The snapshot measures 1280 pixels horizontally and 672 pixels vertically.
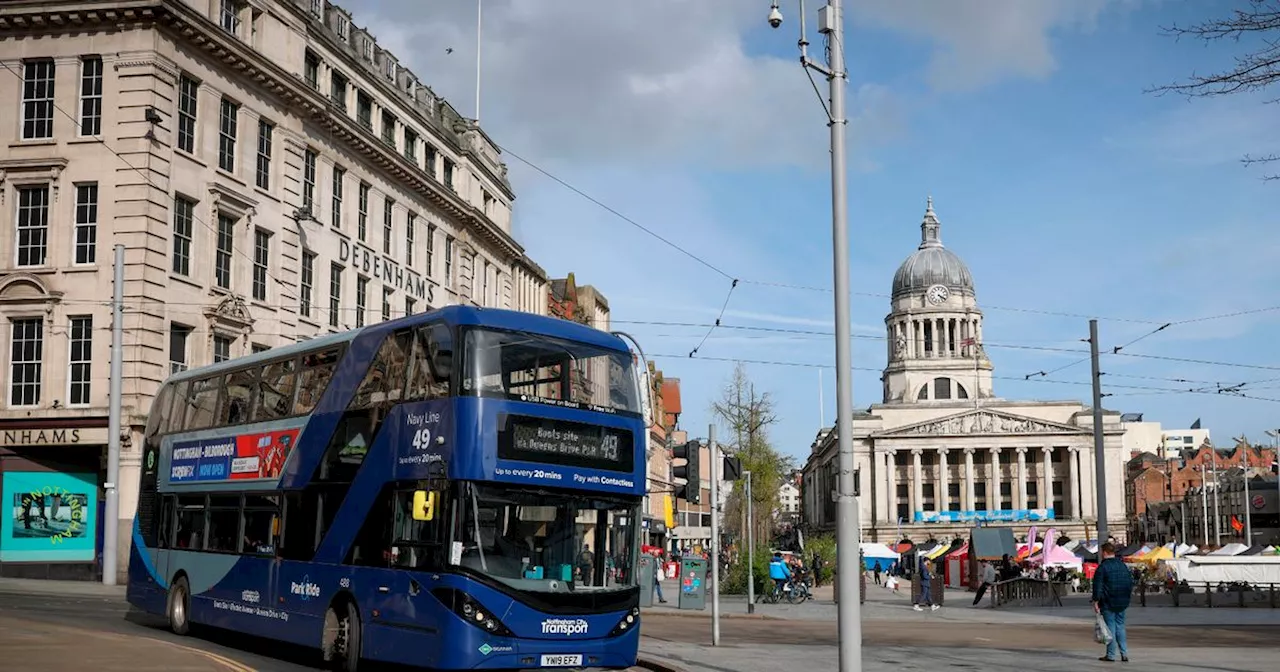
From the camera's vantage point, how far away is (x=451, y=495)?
1515 centimetres

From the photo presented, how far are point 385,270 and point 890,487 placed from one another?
375ft

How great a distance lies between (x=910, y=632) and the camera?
28.2 metres

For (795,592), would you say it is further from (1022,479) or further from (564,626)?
(1022,479)

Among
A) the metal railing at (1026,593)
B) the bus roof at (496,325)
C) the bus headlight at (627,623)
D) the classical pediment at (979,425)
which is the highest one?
the classical pediment at (979,425)

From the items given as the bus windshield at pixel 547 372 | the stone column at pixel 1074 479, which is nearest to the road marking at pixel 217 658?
the bus windshield at pixel 547 372

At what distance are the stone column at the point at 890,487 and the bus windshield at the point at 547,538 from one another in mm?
142233

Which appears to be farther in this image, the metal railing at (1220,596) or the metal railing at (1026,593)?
→ the metal railing at (1026,593)

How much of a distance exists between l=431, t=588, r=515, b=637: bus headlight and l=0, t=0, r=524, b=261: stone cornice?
26179 millimetres

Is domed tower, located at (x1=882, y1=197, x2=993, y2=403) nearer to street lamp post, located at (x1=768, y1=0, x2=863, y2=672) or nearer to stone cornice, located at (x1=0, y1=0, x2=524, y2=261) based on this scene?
stone cornice, located at (x1=0, y1=0, x2=524, y2=261)

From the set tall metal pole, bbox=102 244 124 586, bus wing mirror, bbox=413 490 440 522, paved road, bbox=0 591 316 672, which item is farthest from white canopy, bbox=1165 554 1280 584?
bus wing mirror, bbox=413 490 440 522

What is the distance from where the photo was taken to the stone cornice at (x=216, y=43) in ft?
119

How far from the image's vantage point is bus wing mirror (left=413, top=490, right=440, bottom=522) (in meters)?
15.3

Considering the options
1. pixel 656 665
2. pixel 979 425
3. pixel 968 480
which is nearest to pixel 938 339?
pixel 979 425

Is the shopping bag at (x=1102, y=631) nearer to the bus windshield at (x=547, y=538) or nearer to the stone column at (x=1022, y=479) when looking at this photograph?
the bus windshield at (x=547, y=538)
